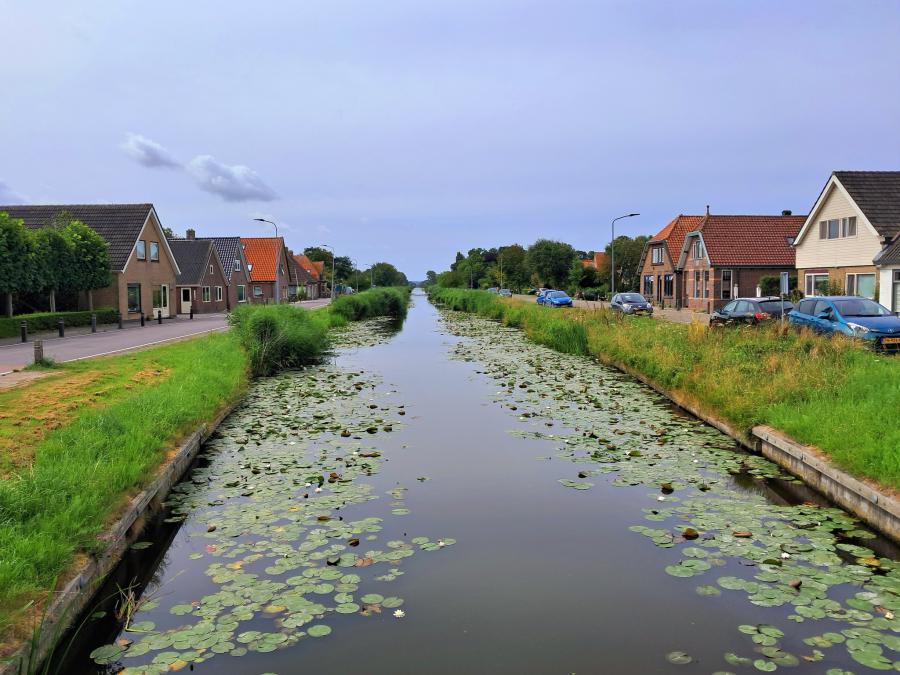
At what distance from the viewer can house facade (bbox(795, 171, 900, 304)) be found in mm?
29827

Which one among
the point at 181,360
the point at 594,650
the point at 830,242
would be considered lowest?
the point at 594,650

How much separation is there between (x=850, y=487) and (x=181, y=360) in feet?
48.4

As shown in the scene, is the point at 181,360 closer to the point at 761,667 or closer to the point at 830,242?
the point at 761,667

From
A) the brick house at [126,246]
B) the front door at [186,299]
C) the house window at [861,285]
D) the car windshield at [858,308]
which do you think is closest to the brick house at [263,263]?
the front door at [186,299]

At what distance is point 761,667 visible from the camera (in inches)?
173

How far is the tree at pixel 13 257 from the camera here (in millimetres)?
26500

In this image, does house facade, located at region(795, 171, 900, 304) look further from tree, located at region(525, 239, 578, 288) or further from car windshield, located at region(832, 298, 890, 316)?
tree, located at region(525, 239, 578, 288)

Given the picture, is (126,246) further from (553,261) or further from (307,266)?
(307,266)

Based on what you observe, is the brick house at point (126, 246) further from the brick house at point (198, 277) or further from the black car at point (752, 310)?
the black car at point (752, 310)

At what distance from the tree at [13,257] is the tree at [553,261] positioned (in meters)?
71.2

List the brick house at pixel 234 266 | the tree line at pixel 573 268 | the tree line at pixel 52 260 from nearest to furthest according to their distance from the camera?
1. the tree line at pixel 52 260
2. the brick house at pixel 234 266
3. the tree line at pixel 573 268

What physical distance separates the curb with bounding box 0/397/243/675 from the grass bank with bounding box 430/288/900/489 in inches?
299

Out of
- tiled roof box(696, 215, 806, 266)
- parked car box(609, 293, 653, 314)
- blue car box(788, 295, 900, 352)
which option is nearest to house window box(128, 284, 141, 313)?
parked car box(609, 293, 653, 314)

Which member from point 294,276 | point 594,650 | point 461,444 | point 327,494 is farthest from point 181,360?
point 294,276
